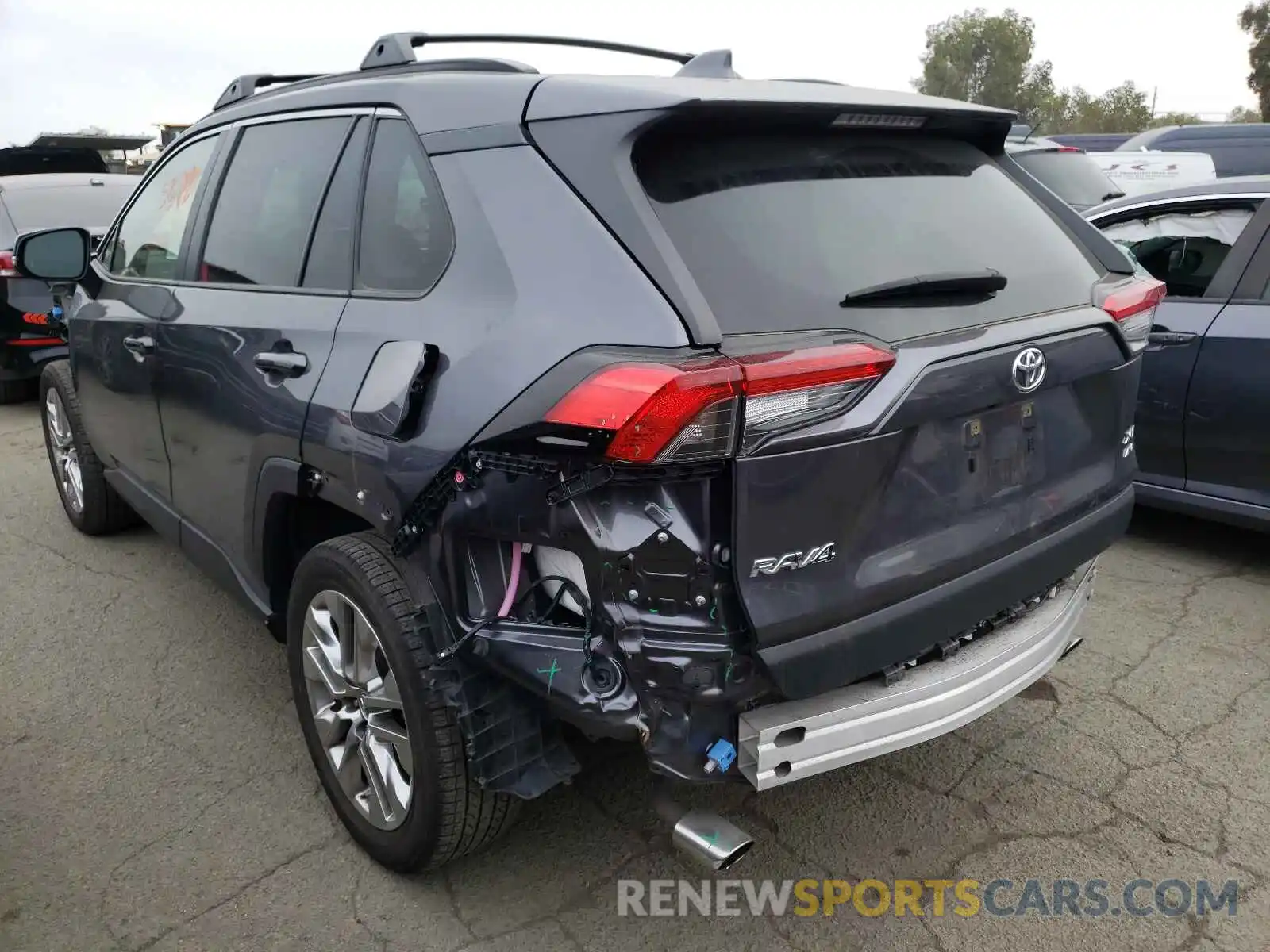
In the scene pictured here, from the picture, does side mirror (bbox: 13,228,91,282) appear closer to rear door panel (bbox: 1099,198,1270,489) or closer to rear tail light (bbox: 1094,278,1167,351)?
rear tail light (bbox: 1094,278,1167,351)

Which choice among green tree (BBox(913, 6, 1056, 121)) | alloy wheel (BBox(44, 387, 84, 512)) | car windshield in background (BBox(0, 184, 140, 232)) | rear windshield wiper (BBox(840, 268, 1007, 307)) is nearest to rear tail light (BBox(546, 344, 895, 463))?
rear windshield wiper (BBox(840, 268, 1007, 307))

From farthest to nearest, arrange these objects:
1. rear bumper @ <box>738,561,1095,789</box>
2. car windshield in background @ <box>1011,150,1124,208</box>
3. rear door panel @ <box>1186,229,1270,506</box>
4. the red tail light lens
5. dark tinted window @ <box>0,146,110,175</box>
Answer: dark tinted window @ <box>0,146,110,175</box>
car windshield in background @ <box>1011,150,1124,208</box>
rear door panel @ <box>1186,229,1270,506</box>
rear bumper @ <box>738,561,1095,789</box>
the red tail light lens

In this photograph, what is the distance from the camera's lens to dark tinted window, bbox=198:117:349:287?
107 inches

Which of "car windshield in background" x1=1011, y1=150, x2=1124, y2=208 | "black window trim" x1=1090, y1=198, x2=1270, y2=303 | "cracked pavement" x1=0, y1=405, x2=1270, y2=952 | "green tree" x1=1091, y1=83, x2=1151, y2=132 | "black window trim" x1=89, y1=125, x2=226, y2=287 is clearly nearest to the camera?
"cracked pavement" x1=0, y1=405, x2=1270, y2=952

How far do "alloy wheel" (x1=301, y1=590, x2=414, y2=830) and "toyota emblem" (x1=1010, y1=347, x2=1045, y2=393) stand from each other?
4.93 ft

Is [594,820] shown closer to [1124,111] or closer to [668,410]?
[668,410]

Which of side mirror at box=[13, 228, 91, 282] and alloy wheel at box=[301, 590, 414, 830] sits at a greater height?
side mirror at box=[13, 228, 91, 282]

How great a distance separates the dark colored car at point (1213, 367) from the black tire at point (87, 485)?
447 centimetres

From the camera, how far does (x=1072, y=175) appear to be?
29.6ft

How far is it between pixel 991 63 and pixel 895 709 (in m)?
69.5

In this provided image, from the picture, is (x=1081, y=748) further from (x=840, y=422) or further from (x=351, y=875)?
(x=351, y=875)

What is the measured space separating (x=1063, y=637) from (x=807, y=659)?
98 cm

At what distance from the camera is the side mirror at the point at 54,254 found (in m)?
4.02

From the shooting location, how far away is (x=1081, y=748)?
300 cm
